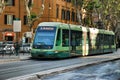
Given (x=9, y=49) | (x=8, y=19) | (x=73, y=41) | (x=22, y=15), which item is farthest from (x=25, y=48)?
(x=22, y=15)

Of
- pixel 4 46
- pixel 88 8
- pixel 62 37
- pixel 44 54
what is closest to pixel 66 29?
pixel 62 37

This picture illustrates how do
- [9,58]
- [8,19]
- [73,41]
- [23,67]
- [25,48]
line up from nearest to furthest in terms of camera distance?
[23,67] < [9,58] < [73,41] < [25,48] < [8,19]

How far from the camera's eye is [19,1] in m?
75.9

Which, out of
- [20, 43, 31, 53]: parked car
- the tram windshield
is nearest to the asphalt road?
the tram windshield

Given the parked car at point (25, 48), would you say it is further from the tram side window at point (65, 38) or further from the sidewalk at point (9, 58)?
the tram side window at point (65, 38)

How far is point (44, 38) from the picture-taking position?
37.5 m

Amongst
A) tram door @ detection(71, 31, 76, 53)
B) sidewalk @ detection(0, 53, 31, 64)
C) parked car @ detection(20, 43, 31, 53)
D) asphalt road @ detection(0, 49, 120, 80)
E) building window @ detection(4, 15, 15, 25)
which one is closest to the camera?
asphalt road @ detection(0, 49, 120, 80)

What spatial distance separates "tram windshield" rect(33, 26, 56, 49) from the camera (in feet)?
122

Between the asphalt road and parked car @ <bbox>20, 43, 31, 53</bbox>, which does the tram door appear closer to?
the asphalt road

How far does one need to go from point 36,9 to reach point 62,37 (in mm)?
38981

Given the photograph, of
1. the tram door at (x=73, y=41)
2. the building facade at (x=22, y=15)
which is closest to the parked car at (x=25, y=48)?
the tram door at (x=73, y=41)

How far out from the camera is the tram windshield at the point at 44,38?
3719 centimetres

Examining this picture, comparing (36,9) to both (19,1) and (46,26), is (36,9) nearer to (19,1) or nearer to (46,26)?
(19,1)

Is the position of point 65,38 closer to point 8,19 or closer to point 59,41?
point 59,41
